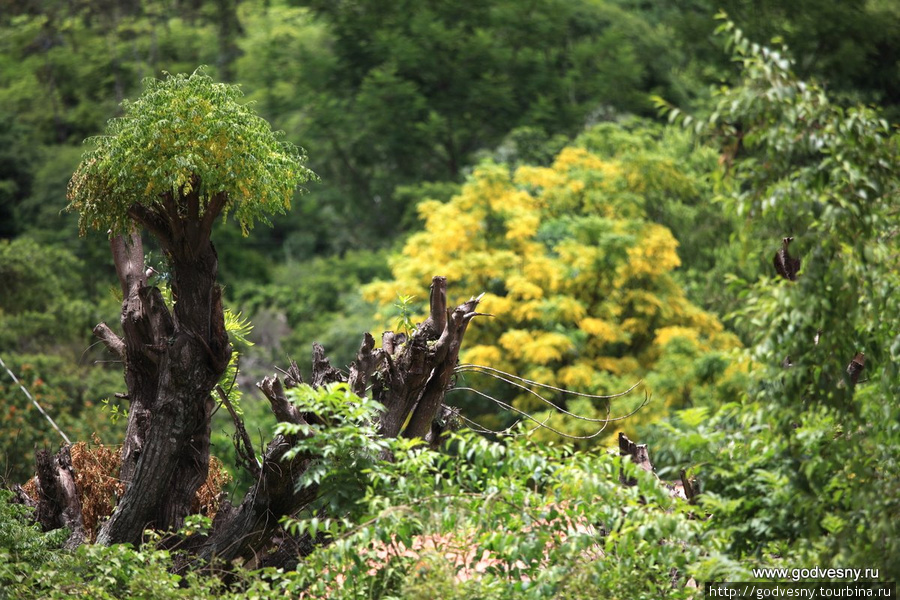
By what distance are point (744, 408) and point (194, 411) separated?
318 cm

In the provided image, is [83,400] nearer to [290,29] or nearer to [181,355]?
[181,355]

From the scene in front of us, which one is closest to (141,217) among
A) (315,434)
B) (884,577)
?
(315,434)

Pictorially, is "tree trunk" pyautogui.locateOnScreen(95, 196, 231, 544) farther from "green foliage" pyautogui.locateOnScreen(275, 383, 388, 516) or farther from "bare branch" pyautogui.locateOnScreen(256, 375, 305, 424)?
"green foliage" pyautogui.locateOnScreen(275, 383, 388, 516)

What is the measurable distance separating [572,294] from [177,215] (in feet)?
31.8

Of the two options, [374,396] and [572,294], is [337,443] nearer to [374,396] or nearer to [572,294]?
[374,396]

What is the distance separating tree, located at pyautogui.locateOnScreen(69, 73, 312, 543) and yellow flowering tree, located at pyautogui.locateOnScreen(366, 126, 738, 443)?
8123mm

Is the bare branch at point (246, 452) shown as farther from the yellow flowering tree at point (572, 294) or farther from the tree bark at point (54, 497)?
the yellow flowering tree at point (572, 294)

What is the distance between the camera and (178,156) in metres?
5.75

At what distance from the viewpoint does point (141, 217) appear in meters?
6.03

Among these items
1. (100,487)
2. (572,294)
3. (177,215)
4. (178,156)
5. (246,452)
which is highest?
(178,156)

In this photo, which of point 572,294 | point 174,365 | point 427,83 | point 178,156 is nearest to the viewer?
point 178,156

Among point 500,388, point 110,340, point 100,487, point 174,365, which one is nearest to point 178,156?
point 174,365

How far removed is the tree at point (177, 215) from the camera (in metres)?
5.85

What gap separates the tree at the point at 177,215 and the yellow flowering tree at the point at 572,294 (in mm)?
8123
